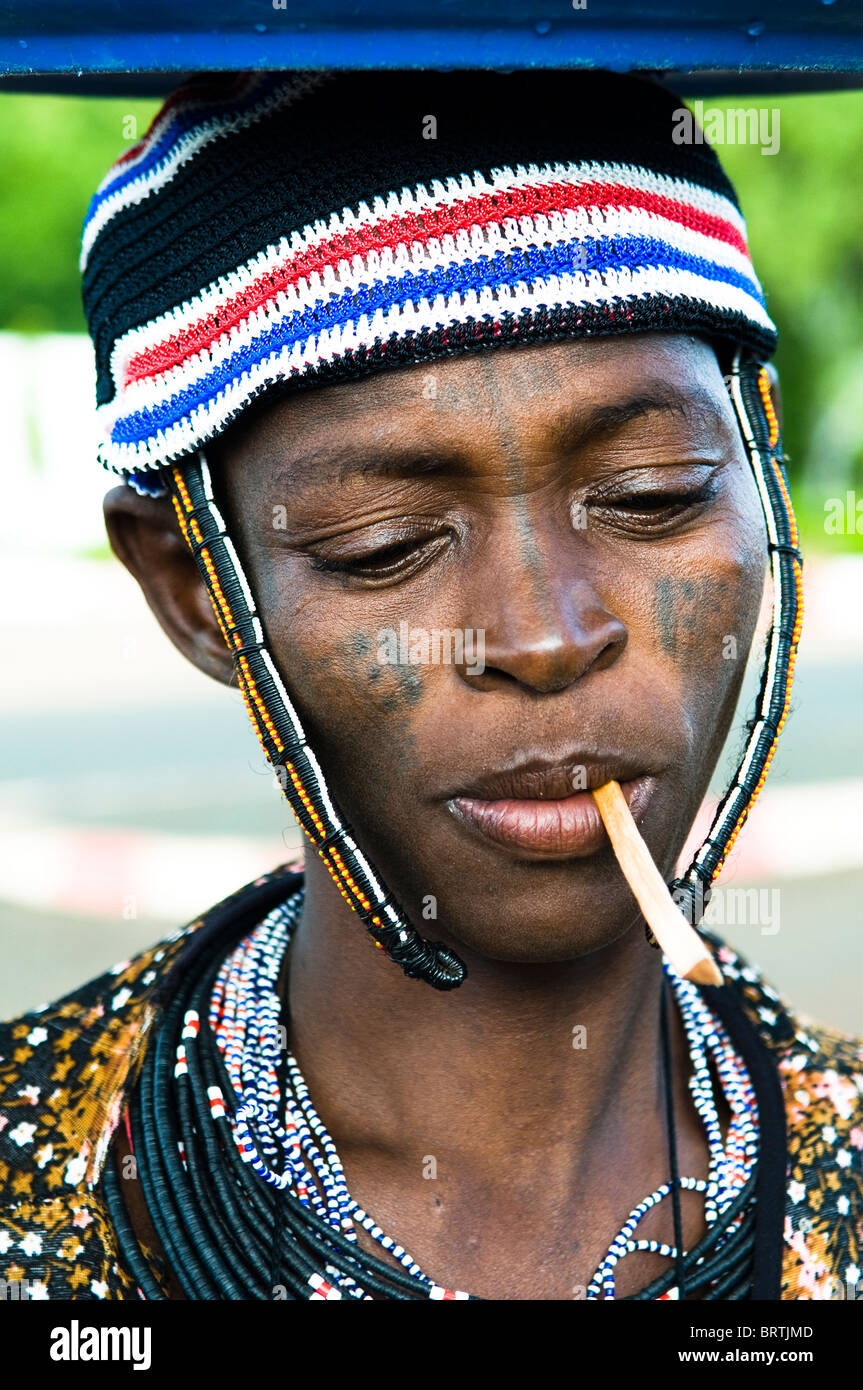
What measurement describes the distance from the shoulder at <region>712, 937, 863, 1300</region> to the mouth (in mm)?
718

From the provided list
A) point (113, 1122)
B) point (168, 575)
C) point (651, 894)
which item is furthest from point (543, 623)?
point (113, 1122)

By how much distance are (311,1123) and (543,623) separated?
845 mm

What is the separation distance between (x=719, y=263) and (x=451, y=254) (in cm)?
42

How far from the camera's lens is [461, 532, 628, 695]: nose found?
1.82 m

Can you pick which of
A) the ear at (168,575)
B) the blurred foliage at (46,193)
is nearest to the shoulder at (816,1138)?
the ear at (168,575)

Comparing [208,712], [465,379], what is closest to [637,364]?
[465,379]

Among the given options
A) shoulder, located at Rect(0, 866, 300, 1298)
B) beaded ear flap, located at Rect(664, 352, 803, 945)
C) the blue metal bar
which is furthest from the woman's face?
shoulder, located at Rect(0, 866, 300, 1298)

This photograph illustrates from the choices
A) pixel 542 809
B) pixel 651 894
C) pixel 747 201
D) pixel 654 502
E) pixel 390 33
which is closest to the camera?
pixel 390 33

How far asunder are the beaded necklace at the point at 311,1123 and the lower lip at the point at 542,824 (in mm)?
574

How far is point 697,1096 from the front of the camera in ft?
7.79

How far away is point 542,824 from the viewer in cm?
188

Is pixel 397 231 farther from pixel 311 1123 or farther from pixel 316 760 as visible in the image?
pixel 311 1123

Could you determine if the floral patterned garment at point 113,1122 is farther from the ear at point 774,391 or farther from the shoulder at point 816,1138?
the ear at point 774,391
